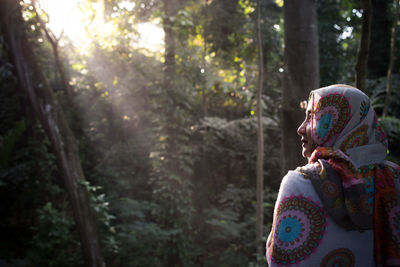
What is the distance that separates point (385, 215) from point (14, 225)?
814cm

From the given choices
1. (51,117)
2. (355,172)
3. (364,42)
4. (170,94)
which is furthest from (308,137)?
(170,94)

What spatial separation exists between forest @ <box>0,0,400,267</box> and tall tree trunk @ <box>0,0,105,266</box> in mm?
20

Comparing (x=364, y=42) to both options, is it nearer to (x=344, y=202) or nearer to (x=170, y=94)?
(x=344, y=202)

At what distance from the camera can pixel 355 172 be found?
4.07ft

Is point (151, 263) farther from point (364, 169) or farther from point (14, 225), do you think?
point (364, 169)

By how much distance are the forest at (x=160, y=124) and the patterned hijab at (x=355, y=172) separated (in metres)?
0.93

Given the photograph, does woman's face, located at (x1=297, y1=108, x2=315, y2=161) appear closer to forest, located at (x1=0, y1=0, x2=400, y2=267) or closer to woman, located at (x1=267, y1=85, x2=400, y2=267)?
woman, located at (x1=267, y1=85, x2=400, y2=267)

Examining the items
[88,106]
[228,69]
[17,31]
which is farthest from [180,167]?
[88,106]

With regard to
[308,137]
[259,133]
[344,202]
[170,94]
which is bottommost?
[344,202]

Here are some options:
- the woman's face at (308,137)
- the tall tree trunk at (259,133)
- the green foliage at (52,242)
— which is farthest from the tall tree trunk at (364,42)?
the green foliage at (52,242)

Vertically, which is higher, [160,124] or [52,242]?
[160,124]

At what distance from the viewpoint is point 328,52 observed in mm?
11109

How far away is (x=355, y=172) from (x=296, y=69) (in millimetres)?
1296

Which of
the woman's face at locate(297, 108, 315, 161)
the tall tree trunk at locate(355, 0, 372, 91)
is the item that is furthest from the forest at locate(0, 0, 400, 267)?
the woman's face at locate(297, 108, 315, 161)
